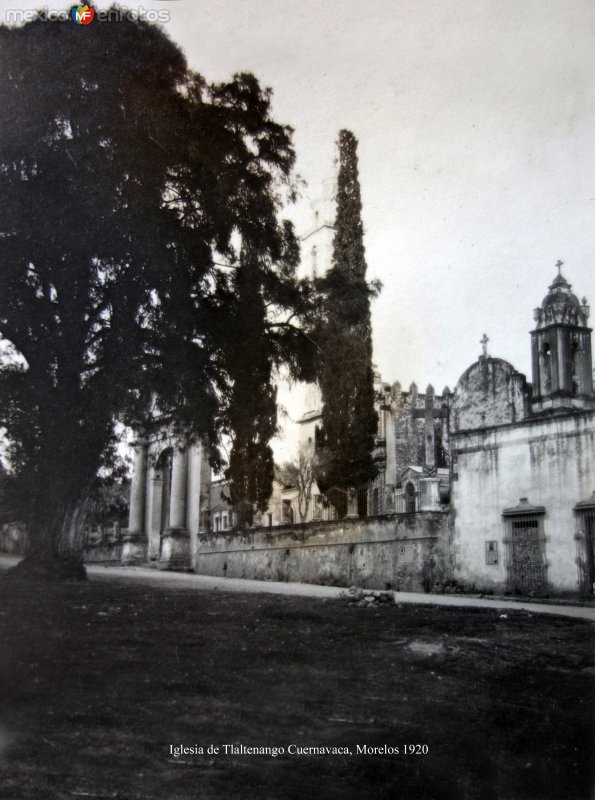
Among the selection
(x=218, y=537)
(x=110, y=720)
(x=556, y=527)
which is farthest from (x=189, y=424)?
(x=218, y=537)

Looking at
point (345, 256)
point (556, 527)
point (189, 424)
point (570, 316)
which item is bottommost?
point (556, 527)

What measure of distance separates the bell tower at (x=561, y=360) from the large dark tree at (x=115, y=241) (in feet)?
25.1

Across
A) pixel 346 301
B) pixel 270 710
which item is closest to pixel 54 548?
pixel 346 301

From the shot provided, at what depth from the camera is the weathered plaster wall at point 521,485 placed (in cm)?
1368

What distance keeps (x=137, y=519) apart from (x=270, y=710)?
24.9 m

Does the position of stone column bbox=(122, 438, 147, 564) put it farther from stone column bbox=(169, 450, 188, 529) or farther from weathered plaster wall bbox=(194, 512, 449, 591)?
weathered plaster wall bbox=(194, 512, 449, 591)

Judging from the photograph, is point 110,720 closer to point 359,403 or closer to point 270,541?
point 359,403

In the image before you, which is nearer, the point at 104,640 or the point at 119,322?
the point at 104,640

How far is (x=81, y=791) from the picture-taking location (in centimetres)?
414

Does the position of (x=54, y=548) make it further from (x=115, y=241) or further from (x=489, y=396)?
(x=489, y=396)

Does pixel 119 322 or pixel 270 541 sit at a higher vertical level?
pixel 119 322

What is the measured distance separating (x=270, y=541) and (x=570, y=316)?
32.3 feet

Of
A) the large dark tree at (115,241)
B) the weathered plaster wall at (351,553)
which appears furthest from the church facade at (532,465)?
the large dark tree at (115,241)

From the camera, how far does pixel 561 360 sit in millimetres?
14992
